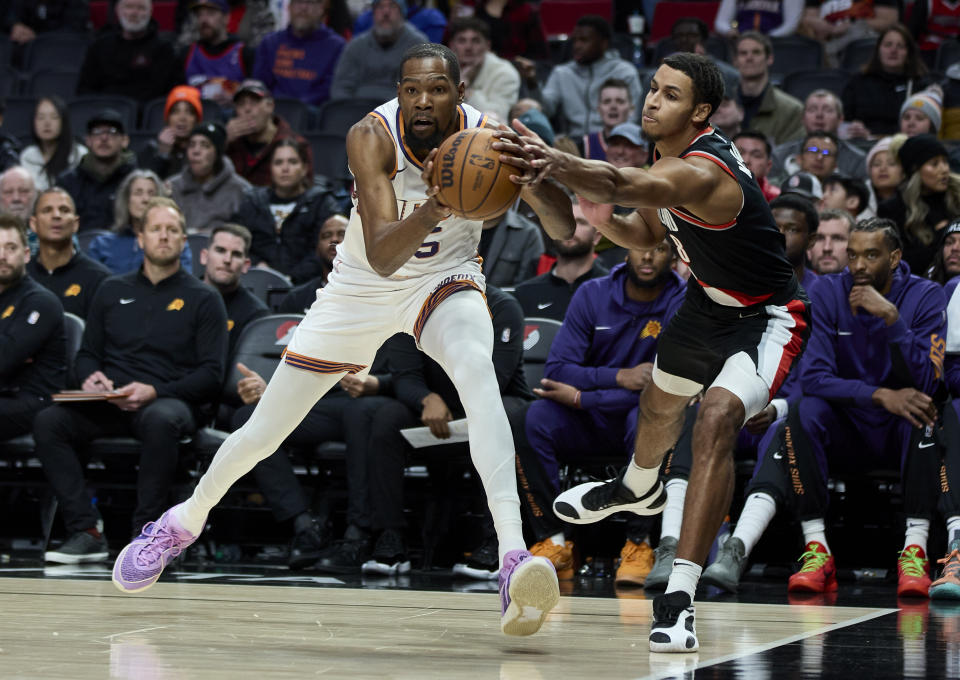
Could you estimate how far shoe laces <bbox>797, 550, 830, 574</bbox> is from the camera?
5.71 meters

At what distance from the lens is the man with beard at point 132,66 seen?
12.2 m

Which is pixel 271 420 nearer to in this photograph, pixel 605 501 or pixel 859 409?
pixel 605 501

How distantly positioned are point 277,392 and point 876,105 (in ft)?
22.3

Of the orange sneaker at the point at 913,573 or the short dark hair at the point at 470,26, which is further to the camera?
the short dark hair at the point at 470,26

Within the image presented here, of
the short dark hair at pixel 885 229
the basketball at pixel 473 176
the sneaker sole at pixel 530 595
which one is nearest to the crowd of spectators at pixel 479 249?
the short dark hair at pixel 885 229

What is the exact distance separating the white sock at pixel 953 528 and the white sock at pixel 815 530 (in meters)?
0.55

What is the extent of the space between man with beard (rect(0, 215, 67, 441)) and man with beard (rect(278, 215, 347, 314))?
1.32 metres

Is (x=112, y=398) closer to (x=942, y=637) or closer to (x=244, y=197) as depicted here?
(x=244, y=197)

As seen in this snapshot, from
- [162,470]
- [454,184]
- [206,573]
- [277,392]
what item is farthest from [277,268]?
[454,184]

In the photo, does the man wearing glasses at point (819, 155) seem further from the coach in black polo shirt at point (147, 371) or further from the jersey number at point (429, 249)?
the jersey number at point (429, 249)

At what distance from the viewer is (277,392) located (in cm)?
446

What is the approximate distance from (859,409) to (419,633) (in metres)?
2.95

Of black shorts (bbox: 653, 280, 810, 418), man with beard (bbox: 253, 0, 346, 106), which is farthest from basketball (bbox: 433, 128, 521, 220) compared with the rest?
man with beard (bbox: 253, 0, 346, 106)

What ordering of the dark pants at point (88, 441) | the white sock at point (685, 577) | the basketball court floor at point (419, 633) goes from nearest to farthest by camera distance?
1. the basketball court floor at point (419, 633)
2. the white sock at point (685, 577)
3. the dark pants at point (88, 441)
